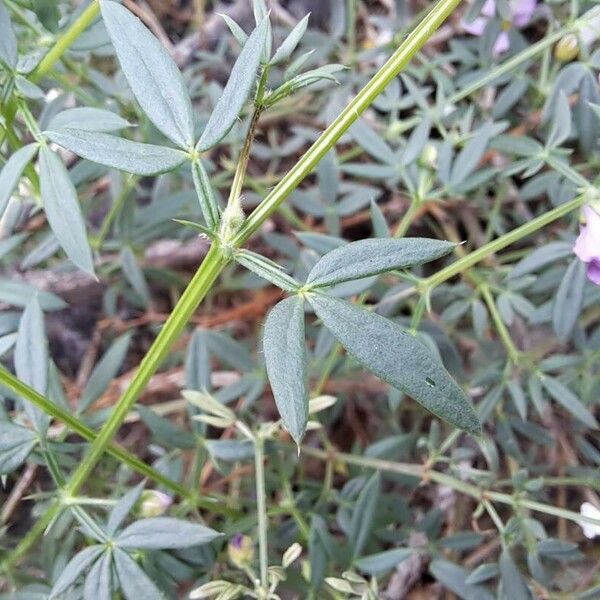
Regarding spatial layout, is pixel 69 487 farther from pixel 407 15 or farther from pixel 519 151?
pixel 407 15

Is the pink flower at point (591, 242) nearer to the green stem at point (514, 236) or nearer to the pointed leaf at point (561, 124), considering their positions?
the green stem at point (514, 236)

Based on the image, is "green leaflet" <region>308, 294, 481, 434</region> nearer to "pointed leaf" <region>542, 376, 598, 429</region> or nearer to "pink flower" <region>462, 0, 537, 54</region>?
"pointed leaf" <region>542, 376, 598, 429</region>

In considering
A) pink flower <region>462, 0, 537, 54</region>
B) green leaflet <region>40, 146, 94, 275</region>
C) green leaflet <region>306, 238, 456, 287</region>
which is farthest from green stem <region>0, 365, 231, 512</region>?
pink flower <region>462, 0, 537, 54</region>

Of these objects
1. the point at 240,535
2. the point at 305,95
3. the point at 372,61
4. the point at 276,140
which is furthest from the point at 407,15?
the point at 240,535

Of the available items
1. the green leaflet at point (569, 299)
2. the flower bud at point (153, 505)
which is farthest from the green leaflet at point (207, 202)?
the green leaflet at point (569, 299)

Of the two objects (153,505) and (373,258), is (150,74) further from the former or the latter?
(153,505)

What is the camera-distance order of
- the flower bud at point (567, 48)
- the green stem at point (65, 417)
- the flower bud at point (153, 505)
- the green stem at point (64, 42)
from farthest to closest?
the flower bud at point (567, 48), the flower bud at point (153, 505), the green stem at point (64, 42), the green stem at point (65, 417)
